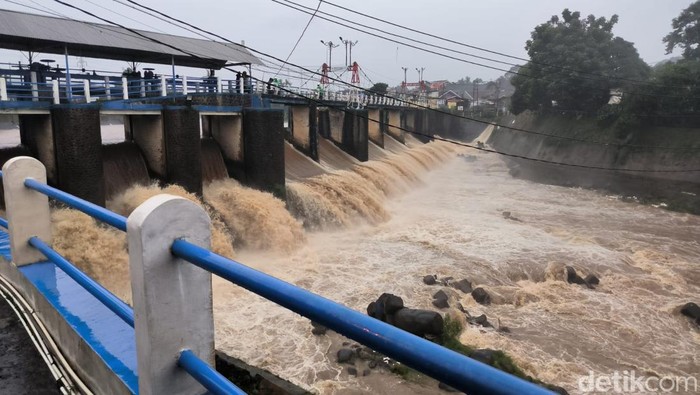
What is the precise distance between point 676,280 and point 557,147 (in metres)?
21.7

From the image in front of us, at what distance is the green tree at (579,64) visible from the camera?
31938 mm

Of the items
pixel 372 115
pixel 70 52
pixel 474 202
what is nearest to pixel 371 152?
pixel 372 115

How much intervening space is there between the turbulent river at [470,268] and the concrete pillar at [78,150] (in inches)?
48.6

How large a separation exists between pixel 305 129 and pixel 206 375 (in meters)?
21.7

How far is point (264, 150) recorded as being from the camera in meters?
16.6

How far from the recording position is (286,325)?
9844mm

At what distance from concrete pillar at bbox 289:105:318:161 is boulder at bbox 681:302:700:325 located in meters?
15.2

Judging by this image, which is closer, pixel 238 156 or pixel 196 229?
pixel 196 229

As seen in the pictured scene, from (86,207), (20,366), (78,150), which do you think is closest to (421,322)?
(20,366)

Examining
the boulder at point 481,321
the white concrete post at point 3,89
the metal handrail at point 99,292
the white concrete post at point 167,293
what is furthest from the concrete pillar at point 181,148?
the white concrete post at point 167,293

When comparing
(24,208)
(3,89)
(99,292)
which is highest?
(3,89)

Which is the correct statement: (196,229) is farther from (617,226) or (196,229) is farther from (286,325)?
(617,226)

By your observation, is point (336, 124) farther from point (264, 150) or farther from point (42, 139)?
point (42, 139)

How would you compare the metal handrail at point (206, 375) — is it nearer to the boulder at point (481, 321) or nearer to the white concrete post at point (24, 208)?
the white concrete post at point (24, 208)
